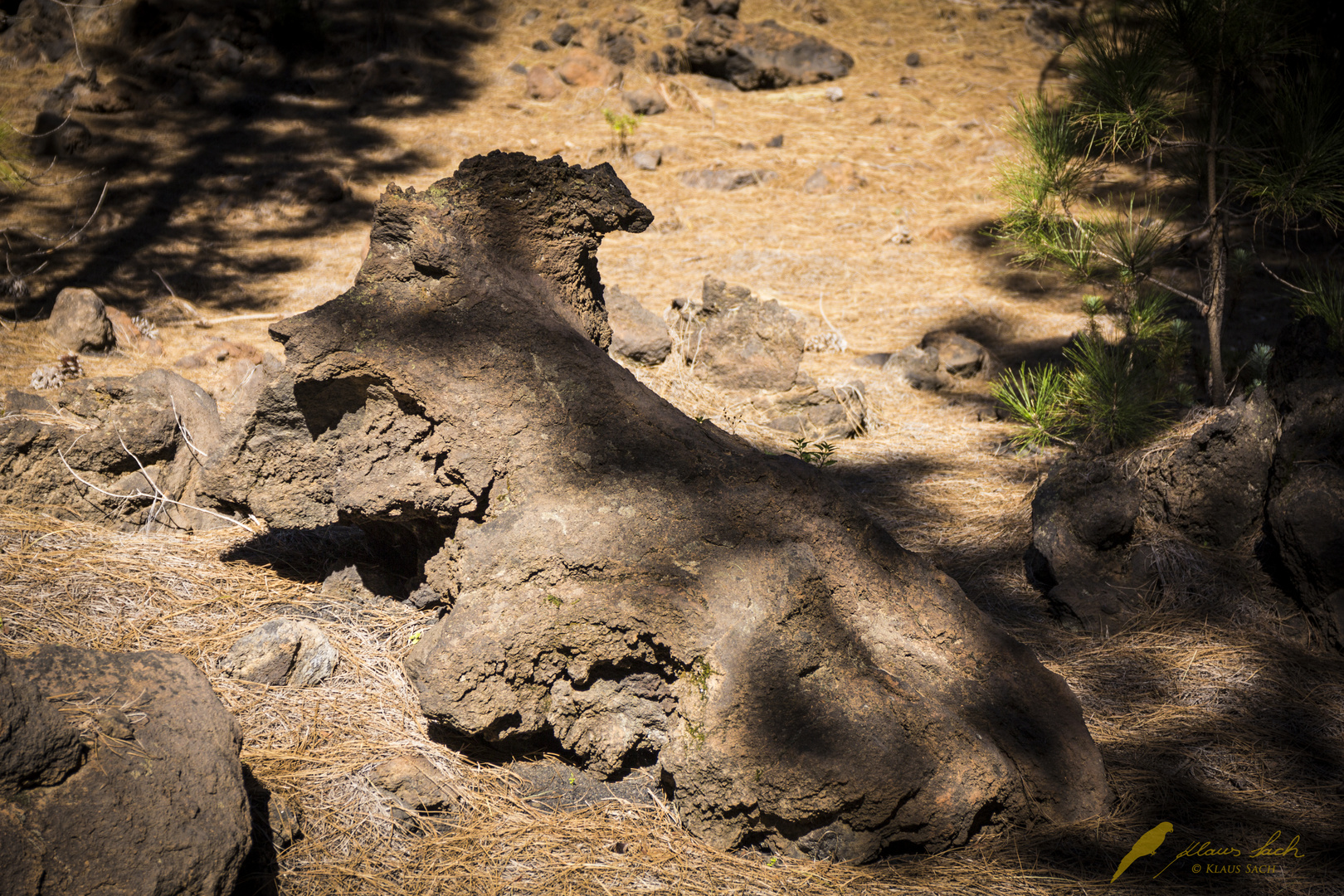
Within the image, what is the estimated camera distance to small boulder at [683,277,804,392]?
5504mm

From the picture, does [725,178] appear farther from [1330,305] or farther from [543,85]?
[1330,305]

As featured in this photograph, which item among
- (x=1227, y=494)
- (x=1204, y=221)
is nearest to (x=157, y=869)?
(x=1227, y=494)

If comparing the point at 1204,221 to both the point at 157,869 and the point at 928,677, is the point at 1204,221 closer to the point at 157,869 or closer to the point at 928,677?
the point at 928,677

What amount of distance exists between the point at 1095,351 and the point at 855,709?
8.70 ft

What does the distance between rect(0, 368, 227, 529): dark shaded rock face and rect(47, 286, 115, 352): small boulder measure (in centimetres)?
214

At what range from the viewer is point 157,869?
165 centimetres

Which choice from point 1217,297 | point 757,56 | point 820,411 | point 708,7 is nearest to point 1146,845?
point 1217,297

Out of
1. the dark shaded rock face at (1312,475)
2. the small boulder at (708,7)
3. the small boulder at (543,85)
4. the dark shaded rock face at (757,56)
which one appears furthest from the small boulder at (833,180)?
the dark shaded rock face at (1312,475)

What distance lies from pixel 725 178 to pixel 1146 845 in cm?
758

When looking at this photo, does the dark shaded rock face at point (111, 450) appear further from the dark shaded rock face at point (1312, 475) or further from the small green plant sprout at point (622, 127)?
the small green plant sprout at point (622, 127)

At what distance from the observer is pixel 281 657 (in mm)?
2564

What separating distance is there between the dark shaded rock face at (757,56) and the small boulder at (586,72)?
3.46ft

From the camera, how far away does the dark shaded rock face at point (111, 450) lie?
346 centimetres

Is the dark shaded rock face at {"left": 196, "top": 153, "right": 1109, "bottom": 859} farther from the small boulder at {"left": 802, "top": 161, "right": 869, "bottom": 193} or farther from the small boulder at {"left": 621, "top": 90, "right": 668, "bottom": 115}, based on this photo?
the small boulder at {"left": 621, "top": 90, "right": 668, "bottom": 115}
